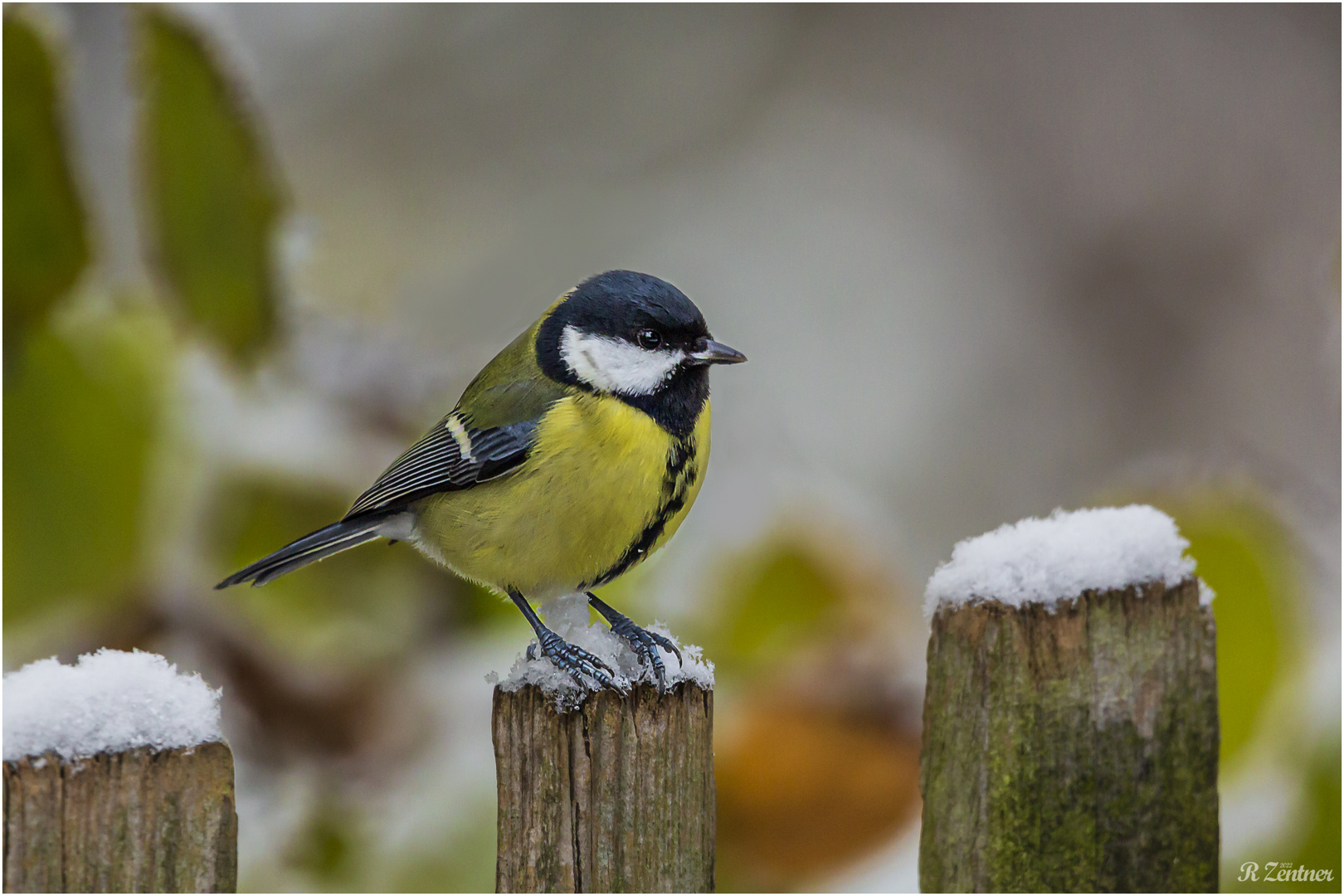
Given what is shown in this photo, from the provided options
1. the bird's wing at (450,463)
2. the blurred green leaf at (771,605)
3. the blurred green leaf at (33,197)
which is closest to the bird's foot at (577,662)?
the bird's wing at (450,463)

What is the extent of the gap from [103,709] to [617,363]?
81 centimetres

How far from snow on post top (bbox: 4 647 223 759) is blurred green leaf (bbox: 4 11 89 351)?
0.75 metres

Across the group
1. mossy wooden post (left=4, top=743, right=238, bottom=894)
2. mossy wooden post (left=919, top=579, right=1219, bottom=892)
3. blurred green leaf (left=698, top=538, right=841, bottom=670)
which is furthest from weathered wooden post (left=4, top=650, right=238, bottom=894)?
blurred green leaf (left=698, top=538, right=841, bottom=670)

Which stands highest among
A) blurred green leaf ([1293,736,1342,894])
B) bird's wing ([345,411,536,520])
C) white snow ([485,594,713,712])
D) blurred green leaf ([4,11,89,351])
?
blurred green leaf ([4,11,89,351])

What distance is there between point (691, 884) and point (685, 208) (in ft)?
12.1

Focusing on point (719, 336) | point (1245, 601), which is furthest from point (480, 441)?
point (719, 336)

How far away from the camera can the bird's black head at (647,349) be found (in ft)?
4.91

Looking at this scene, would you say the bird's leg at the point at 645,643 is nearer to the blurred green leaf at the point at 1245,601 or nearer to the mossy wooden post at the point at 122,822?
the mossy wooden post at the point at 122,822

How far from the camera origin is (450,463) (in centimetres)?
160

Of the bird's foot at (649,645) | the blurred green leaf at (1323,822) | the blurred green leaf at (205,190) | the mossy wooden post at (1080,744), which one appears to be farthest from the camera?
the blurred green leaf at (205,190)

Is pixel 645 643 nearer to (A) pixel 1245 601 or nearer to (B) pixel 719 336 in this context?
(A) pixel 1245 601

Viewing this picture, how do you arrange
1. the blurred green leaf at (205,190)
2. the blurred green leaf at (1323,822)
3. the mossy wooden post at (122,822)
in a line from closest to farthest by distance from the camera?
the mossy wooden post at (122,822) → the blurred green leaf at (1323,822) → the blurred green leaf at (205,190)

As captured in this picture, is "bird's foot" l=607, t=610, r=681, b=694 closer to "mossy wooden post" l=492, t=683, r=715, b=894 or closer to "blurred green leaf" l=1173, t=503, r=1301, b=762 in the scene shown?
"mossy wooden post" l=492, t=683, r=715, b=894

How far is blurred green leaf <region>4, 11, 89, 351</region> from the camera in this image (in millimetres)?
1476
